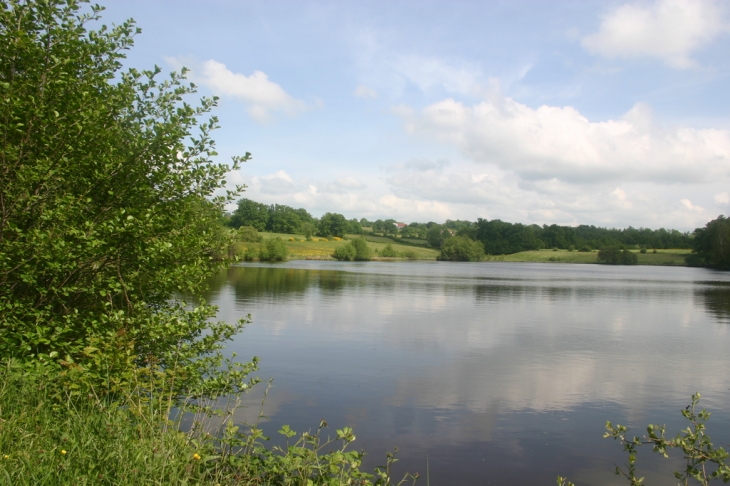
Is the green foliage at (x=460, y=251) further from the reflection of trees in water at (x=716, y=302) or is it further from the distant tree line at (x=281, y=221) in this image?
the reflection of trees in water at (x=716, y=302)

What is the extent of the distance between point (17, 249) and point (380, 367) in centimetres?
1169

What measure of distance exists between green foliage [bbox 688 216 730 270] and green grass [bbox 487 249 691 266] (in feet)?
20.6

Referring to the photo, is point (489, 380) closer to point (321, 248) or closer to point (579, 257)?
point (321, 248)

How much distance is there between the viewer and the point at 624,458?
33.8ft

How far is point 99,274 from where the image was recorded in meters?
7.50

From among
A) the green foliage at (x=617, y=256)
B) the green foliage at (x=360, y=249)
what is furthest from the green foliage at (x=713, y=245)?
the green foliage at (x=360, y=249)

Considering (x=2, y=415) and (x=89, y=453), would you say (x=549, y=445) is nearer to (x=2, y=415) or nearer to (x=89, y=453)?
(x=89, y=453)

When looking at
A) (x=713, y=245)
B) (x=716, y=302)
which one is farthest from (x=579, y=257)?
(x=716, y=302)

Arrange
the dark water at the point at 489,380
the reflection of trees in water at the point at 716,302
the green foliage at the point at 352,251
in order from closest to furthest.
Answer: the dark water at the point at 489,380 < the reflection of trees in water at the point at 716,302 < the green foliage at the point at 352,251

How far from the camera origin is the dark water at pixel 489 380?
33.5 ft

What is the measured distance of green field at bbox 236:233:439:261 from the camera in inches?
4715

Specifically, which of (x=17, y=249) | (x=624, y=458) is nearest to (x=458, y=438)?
(x=624, y=458)

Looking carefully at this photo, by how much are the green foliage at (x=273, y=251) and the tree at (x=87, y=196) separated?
9660 centimetres

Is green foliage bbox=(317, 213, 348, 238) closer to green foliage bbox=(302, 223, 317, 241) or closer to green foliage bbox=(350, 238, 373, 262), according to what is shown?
green foliage bbox=(302, 223, 317, 241)
